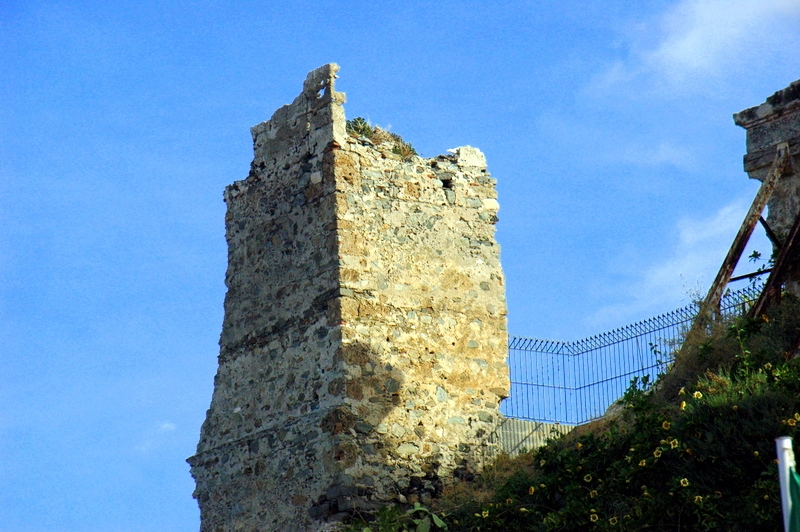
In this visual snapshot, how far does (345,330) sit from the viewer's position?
1416cm

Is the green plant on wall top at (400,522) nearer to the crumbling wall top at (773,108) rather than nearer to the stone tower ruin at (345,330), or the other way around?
the stone tower ruin at (345,330)

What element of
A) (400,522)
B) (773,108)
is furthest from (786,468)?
(773,108)

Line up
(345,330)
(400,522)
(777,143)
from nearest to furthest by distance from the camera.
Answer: (400,522)
(345,330)
(777,143)

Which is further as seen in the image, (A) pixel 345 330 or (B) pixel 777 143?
(B) pixel 777 143

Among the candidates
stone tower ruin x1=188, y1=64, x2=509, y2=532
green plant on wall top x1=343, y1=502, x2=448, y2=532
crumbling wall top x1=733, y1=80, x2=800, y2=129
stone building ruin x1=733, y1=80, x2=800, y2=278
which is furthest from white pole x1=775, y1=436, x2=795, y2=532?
crumbling wall top x1=733, y1=80, x2=800, y2=129

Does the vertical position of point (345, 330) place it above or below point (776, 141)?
below

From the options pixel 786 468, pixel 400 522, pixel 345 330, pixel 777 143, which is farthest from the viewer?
pixel 777 143

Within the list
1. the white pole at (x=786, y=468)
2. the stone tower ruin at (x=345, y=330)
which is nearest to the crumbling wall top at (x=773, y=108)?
the stone tower ruin at (x=345, y=330)

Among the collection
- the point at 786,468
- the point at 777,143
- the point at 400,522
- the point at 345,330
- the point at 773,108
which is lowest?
the point at 786,468

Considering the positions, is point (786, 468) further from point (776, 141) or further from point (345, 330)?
point (776, 141)

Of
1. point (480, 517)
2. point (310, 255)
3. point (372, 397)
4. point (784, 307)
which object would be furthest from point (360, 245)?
point (784, 307)

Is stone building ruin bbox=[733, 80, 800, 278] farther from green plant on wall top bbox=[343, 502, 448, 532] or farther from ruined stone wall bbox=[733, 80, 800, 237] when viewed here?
green plant on wall top bbox=[343, 502, 448, 532]

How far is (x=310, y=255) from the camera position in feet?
48.6

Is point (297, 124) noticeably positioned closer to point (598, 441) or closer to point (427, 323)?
point (427, 323)
